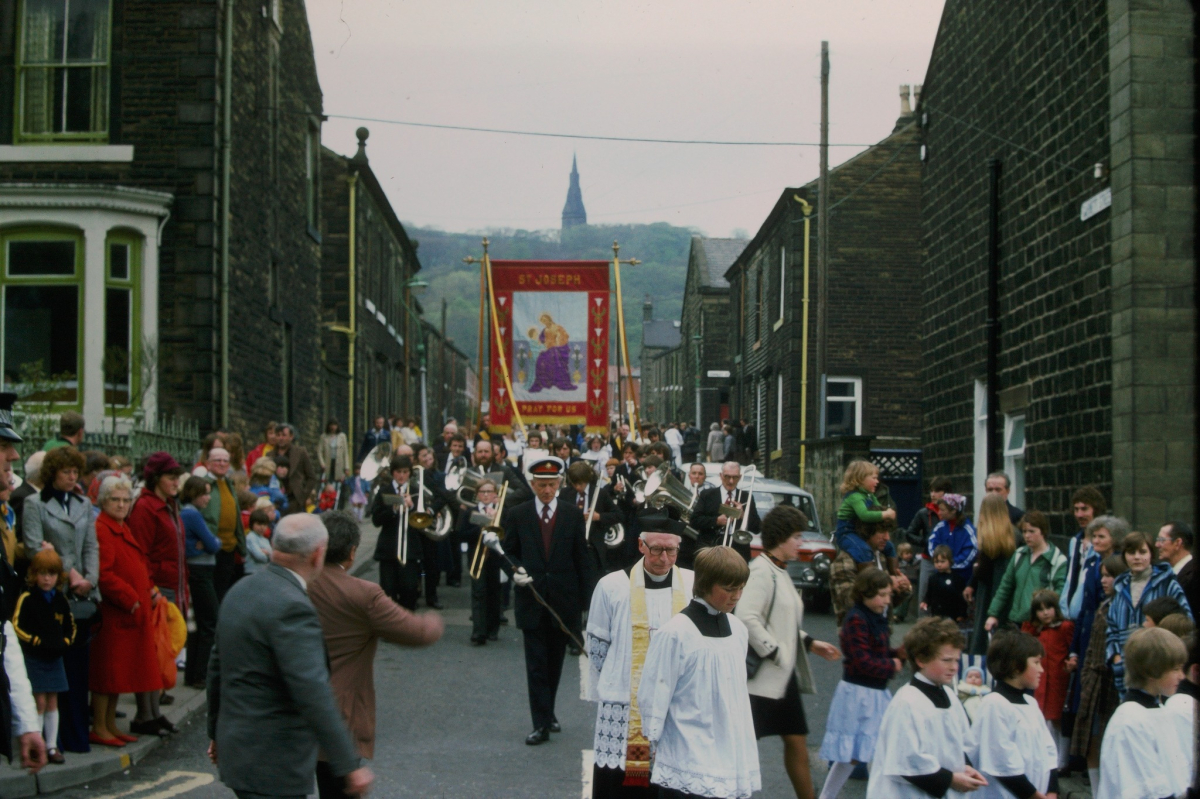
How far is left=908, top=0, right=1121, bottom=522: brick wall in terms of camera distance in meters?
12.5

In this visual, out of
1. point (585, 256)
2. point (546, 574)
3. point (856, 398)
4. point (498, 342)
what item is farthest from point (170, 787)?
point (585, 256)

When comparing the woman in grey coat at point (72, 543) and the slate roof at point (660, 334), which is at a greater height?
the slate roof at point (660, 334)

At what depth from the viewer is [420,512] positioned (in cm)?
1442

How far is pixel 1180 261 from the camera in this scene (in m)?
11.4

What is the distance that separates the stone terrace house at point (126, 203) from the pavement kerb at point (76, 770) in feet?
28.5

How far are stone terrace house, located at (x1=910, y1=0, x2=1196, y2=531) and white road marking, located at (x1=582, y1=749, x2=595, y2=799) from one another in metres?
5.46

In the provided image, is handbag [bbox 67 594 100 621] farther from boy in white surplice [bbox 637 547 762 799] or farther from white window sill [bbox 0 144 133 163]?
white window sill [bbox 0 144 133 163]

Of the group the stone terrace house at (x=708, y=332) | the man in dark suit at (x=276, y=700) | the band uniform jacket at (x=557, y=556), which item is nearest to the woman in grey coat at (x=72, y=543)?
the band uniform jacket at (x=557, y=556)

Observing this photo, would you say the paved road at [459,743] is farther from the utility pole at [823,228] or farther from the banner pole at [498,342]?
the utility pole at [823,228]

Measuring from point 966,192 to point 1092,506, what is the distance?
27.3 ft

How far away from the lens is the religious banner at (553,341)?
19.7m

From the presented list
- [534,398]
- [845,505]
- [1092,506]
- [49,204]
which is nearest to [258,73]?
A: [49,204]

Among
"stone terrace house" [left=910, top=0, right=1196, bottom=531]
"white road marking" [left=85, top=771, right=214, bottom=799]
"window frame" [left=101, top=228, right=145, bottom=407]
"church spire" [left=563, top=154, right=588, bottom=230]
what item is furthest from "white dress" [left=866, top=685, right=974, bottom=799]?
"church spire" [left=563, top=154, right=588, bottom=230]

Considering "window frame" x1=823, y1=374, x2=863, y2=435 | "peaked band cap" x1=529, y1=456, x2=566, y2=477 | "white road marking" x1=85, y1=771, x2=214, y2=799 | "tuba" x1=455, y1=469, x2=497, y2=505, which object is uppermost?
"window frame" x1=823, y1=374, x2=863, y2=435
